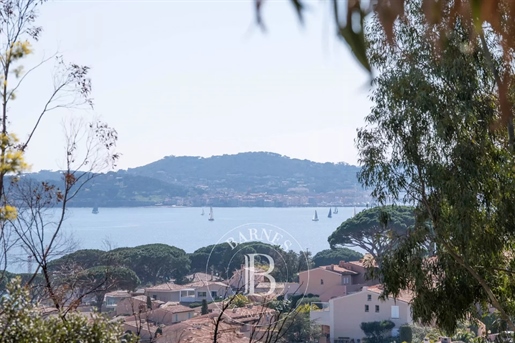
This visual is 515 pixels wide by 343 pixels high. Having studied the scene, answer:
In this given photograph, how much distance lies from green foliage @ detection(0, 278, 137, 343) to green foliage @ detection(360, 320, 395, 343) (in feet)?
65.1

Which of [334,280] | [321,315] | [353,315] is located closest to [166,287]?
[334,280]

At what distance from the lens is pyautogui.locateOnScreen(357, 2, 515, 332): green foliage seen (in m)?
6.11

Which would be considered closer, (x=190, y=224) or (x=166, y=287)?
(x=166, y=287)

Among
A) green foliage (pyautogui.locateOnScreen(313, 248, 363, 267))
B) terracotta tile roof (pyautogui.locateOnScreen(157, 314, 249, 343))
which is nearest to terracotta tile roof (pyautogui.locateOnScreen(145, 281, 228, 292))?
green foliage (pyautogui.locateOnScreen(313, 248, 363, 267))

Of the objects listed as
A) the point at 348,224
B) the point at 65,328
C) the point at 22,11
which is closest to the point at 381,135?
the point at 22,11

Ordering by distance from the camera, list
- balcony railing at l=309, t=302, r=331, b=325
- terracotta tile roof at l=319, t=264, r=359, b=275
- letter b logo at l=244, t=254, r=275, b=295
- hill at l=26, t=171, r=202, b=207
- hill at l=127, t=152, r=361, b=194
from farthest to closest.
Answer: hill at l=127, t=152, r=361, b=194
hill at l=26, t=171, r=202, b=207
terracotta tile roof at l=319, t=264, r=359, b=275
balcony railing at l=309, t=302, r=331, b=325
letter b logo at l=244, t=254, r=275, b=295

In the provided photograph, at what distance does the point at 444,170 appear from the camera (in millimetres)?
6199

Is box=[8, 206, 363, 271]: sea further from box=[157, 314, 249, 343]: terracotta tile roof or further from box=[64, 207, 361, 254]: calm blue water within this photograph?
box=[157, 314, 249, 343]: terracotta tile roof

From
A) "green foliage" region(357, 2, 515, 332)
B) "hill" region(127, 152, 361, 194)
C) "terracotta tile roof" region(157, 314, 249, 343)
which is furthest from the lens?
"hill" region(127, 152, 361, 194)

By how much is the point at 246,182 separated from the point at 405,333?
36747mm

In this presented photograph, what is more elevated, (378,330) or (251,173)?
(251,173)

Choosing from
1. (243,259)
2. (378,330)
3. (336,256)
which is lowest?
(378,330)

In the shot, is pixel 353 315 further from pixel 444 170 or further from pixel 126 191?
pixel 126 191

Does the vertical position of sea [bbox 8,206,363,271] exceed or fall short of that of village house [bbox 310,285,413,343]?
it exceeds it
